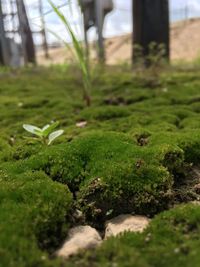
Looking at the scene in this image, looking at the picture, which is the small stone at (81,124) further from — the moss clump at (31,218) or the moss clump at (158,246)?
the moss clump at (158,246)

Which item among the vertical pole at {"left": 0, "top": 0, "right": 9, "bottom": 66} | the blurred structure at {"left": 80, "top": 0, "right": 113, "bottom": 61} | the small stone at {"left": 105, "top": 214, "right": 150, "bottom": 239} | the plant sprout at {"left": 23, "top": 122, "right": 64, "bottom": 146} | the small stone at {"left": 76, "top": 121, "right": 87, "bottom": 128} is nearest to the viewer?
the small stone at {"left": 105, "top": 214, "right": 150, "bottom": 239}

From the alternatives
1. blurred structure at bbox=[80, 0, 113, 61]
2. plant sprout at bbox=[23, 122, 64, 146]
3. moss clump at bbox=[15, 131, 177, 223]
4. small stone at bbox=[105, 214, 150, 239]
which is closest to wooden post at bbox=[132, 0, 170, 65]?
blurred structure at bbox=[80, 0, 113, 61]

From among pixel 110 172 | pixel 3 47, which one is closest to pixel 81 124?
pixel 110 172

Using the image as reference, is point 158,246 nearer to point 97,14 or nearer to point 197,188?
point 197,188

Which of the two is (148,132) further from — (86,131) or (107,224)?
(107,224)

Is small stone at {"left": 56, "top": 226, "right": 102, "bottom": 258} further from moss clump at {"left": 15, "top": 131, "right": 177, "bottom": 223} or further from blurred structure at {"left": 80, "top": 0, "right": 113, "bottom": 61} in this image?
blurred structure at {"left": 80, "top": 0, "right": 113, "bottom": 61}

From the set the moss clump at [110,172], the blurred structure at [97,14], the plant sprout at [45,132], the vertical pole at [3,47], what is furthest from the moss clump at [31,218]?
the vertical pole at [3,47]

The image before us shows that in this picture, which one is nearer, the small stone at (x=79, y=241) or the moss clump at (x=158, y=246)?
the moss clump at (x=158, y=246)

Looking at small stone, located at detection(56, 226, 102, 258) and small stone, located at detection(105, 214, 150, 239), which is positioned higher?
small stone, located at detection(56, 226, 102, 258)
